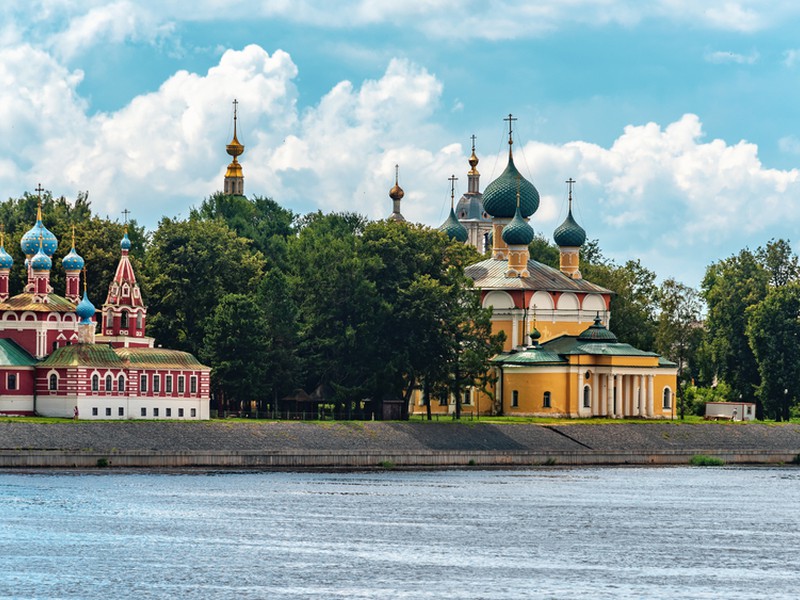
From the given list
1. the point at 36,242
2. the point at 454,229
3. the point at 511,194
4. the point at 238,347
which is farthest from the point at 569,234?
the point at 36,242

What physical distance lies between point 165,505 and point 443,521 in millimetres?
10558

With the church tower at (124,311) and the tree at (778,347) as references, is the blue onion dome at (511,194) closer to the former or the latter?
the tree at (778,347)

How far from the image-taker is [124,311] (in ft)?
353

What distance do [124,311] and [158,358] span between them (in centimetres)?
431

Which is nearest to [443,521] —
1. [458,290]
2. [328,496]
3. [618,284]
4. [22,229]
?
[328,496]

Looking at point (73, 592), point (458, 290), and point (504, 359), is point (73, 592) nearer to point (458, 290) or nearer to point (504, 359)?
point (458, 290)

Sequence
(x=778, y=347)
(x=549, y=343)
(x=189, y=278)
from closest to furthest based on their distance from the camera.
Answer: (x=189, y=278) → (x=549, y=343) → (x=778, y=347)

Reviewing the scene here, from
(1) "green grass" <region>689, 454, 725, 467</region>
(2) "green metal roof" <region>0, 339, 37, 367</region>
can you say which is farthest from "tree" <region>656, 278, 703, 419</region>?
(2) "green metal roof" <region>0, 339, 37, 367</region>

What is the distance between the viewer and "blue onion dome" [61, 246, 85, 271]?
352 ft

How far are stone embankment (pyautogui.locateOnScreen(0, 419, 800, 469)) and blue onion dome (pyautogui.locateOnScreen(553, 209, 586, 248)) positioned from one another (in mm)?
18948

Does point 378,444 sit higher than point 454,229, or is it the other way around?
point 454,229

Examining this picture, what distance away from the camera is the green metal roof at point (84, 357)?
101000mm

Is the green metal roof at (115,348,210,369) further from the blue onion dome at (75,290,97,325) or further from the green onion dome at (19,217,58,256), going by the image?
the green onion dome at (19,217,58,256)

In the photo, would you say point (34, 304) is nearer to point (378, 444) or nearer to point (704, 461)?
point (378, 444)
